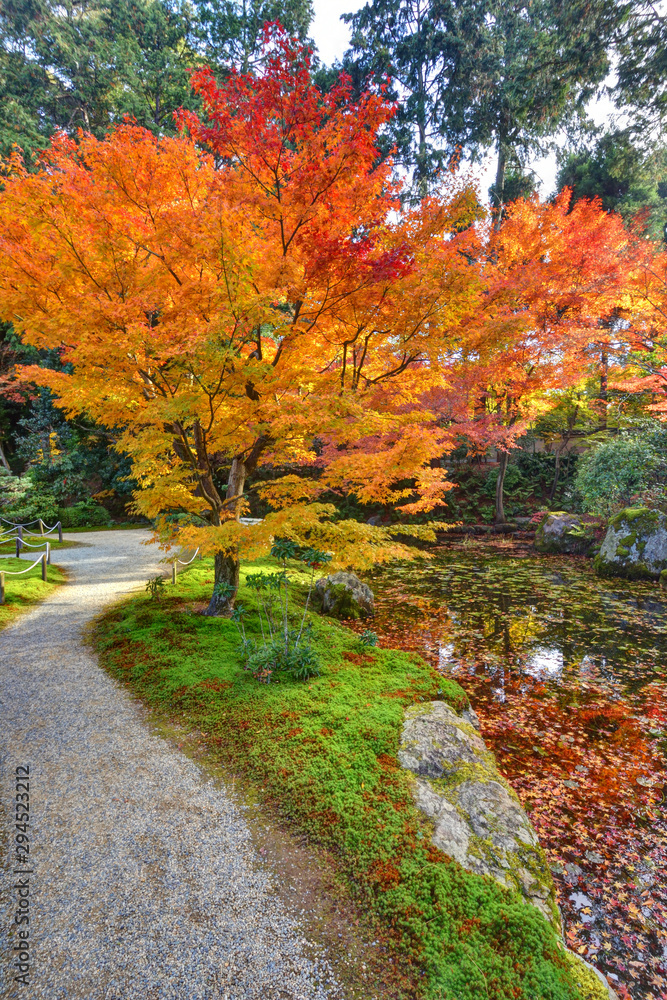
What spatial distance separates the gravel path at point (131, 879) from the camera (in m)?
2.14

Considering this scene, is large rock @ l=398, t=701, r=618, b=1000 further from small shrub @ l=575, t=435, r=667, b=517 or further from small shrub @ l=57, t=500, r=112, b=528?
small shrub @ l=57, t=500, r=112, b=528

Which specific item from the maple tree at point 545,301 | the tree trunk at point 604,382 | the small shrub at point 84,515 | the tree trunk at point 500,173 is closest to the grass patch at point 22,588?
the small shrub at point 84,515

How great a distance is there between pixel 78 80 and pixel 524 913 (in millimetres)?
29497

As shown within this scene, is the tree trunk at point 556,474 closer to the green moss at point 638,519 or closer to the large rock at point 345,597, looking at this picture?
the green moss at point 638,519

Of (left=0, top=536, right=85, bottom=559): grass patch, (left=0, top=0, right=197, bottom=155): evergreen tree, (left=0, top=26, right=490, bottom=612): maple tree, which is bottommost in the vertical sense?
(left=0, top=536, right=85, bottom=559): grass patch

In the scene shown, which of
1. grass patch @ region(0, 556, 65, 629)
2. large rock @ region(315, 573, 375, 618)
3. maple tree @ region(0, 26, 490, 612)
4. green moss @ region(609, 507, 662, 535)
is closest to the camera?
maple tree @ region(0, 26, 490, 612)

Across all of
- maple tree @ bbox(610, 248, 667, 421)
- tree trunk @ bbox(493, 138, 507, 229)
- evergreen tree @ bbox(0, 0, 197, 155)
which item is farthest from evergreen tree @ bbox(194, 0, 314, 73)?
maple tree @ bbox(610, 248, 667, 421)

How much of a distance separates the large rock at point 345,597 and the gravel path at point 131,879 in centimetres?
457

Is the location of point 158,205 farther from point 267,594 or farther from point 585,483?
point 585,483

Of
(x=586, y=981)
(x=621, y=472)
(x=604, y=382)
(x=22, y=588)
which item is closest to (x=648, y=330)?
(x=604, y=382)

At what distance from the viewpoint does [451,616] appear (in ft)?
28.2

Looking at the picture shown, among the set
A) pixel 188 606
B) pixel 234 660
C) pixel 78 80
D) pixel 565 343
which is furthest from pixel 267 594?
pixel 78 80

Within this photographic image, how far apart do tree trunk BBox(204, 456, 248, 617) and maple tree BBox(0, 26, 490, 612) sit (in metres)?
1.10

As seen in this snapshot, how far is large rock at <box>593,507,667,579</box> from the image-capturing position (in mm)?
11016
